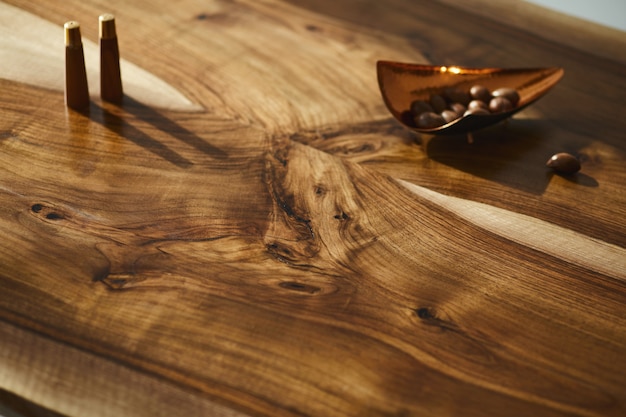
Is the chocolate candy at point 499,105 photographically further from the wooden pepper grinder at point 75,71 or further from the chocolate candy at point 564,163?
the wooden pepper grinder at point 75,71

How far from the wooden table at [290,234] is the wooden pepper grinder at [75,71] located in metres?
0.03

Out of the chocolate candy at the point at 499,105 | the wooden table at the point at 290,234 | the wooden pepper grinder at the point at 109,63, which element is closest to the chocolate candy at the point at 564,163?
the wooden table at the point at 290,234

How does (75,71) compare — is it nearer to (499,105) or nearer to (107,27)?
(107,27)

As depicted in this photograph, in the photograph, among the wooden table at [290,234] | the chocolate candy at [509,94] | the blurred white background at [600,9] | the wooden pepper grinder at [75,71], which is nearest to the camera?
the wooden table at [290,234]

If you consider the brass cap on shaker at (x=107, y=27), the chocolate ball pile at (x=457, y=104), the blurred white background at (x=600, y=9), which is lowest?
the chocolate ball pile at (x=457, y=104)

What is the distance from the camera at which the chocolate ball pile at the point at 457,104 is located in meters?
1.19

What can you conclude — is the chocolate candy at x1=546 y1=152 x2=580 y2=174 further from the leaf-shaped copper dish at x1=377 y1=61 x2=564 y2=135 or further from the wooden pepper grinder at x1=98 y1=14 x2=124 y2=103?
the wooden pepper grinder at x1=98 y1=14 x2=124 y2=103

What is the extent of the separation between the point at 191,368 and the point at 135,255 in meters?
0.20

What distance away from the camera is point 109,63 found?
3.89 feet

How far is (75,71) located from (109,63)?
0.05 metres

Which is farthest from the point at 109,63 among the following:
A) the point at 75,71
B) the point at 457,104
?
the point at 457,104

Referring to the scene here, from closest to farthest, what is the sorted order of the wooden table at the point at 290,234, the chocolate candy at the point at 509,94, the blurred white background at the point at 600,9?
the wooden table at the point at 290,234, the chocolate candy at the point at 509,94, the blurred white background at the point at 600,9

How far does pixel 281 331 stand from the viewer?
84cm

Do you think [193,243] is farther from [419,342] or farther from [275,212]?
[419,342]
